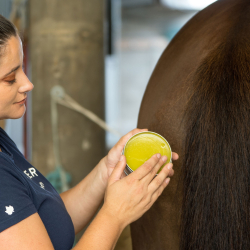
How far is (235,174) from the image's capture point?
56 centimetres

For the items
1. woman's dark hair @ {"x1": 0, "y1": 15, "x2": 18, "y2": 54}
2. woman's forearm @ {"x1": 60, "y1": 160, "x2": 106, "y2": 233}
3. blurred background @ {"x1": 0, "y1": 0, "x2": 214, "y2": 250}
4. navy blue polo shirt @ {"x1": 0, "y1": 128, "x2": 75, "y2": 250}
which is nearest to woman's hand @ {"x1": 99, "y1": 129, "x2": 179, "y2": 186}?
woman's forearm @ {"x1": 60, "y1": 160, "x2": 106, "y2": 233}

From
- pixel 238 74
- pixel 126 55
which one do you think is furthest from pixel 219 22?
pixel 126 55

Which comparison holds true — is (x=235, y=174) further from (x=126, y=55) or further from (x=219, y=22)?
(x=126, y=55)

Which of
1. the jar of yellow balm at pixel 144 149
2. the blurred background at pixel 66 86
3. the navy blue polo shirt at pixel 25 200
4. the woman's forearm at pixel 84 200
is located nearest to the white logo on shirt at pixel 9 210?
the navy blue polo shirt at pixel 25 200

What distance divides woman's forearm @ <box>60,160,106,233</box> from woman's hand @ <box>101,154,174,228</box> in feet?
0.99

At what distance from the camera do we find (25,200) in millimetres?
586

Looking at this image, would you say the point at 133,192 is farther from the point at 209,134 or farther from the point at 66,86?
the point at 66,86

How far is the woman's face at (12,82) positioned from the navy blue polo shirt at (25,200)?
0.34 feet

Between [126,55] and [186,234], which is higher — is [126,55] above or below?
below

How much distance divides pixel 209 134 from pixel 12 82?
0.44 m

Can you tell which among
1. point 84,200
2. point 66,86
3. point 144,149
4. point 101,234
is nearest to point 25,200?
point 101,234

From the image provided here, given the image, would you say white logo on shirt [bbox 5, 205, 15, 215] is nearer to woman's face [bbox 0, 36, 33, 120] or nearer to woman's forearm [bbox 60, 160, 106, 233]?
woman's face [bbox 0, 36, 33, 120]

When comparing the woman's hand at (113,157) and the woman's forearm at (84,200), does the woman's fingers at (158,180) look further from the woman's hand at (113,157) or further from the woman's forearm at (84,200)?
the woman's forearm at (84,200)

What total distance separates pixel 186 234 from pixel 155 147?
0.64ft
